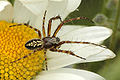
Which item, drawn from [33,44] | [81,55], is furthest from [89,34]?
[33,44]

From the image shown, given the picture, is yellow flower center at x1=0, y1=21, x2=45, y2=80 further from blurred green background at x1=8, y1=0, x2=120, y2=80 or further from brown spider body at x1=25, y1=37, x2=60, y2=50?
blurred green background at x1=8, y1=0, x2=120, y2=80

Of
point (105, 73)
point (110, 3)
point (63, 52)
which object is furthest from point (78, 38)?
point (110, 3)

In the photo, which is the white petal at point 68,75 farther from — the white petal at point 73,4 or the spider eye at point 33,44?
the white petal at point 73,4

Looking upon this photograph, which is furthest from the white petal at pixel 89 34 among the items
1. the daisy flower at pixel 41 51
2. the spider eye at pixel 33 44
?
the spider eye at pixel 33 44

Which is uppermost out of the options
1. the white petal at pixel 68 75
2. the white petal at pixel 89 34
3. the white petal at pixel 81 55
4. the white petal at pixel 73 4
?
the white petal at pixel 73 4

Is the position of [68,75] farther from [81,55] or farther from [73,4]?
[73,4]

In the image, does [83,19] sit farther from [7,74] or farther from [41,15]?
[7,74]
